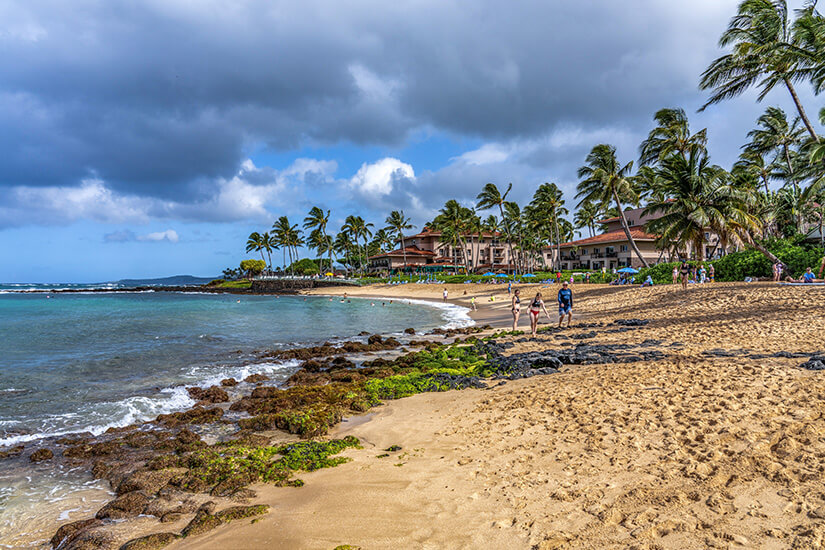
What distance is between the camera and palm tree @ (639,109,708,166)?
32984 mm

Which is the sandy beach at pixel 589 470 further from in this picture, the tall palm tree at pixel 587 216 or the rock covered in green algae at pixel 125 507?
the tall palm tree at pixel 587 216

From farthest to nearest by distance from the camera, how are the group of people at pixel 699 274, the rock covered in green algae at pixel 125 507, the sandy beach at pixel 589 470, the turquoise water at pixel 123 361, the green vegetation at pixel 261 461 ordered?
the group of people at pixel 699 274 → the turquoise water at pixel 123 361 → the green vegetation at pixel 261 461 → the rock covered in green algae at pixel 125 507 → the sandy beach at pixel 589 470

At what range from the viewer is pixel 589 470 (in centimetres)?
502

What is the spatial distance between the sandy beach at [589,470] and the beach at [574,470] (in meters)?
0.02

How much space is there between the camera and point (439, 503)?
15.9 feet

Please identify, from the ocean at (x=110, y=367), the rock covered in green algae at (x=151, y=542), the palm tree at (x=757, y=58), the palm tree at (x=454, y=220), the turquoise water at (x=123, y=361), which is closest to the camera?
the rock covered in green algae at (x=151, y=542)

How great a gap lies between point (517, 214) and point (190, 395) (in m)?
59.1

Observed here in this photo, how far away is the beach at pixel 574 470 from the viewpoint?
3.92 metres

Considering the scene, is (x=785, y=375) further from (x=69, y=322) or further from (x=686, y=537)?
(x=69, y=322)

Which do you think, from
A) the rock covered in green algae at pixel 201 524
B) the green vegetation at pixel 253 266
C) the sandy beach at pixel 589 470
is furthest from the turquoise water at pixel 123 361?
the green vegetation at pixel 253 266

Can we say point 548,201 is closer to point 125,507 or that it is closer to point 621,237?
point 621,237

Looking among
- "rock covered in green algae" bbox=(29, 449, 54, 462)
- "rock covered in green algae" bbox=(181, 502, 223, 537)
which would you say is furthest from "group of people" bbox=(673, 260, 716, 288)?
"rock covered in green algae" bbox=(29, 449, 54, 462)

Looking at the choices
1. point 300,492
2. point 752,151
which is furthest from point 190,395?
point 752,151

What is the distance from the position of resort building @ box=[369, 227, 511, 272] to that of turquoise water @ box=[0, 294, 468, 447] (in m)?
52.6
